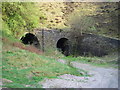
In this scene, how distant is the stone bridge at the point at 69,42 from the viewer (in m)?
18.6

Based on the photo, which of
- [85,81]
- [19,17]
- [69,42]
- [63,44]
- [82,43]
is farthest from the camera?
[63,44]

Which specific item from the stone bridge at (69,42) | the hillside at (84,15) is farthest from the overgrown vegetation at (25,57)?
the stone bridge at (69,42)

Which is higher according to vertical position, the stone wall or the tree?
the tree

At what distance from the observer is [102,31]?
20656 mm

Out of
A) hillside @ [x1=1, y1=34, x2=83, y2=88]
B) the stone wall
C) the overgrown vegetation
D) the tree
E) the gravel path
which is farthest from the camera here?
the stone wall

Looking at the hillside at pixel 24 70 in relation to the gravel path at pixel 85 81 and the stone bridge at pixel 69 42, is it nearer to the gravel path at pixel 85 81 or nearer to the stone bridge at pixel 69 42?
the gravel path at pixel 85 81

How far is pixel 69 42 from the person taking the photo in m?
21.4

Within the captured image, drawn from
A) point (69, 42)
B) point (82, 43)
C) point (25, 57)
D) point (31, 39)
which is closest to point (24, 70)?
point (25, 57)

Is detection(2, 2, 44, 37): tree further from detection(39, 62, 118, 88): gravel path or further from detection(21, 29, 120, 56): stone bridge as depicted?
detection(39, 62, 118, 88): gravel path

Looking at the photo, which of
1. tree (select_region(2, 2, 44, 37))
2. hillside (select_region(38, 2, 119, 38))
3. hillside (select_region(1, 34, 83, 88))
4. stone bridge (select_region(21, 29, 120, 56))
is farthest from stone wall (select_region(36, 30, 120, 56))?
hillside (select_region(1, 34, 83, 88))

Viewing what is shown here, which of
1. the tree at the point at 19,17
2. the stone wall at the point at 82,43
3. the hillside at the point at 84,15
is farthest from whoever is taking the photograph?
the hillside at the point at 84,15

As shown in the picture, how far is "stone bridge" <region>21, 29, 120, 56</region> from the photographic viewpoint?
61.1 ft

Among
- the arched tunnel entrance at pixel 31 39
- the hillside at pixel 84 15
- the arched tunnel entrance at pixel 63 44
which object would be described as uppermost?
the hillside at pixel 84 15

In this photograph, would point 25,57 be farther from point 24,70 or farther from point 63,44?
point 63,44
